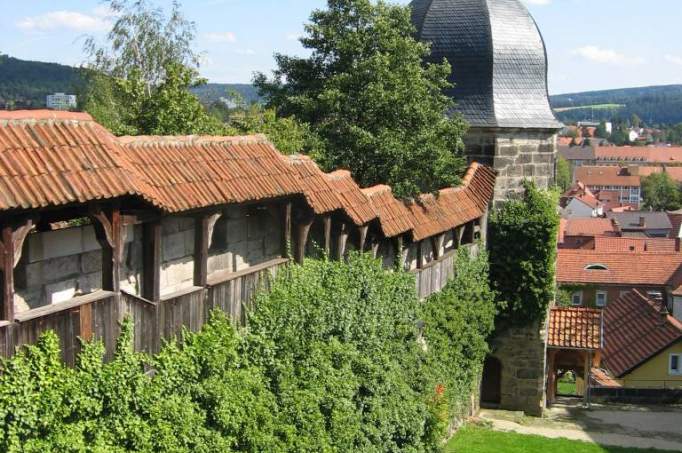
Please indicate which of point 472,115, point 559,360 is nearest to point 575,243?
point 559,360

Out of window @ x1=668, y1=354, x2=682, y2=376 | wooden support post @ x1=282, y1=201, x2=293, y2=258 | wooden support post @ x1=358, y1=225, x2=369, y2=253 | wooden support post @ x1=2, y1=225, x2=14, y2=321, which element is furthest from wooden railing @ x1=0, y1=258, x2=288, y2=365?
window @ x1=668, y1=354, x2=682, y2=376

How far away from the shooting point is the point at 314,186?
11797mm

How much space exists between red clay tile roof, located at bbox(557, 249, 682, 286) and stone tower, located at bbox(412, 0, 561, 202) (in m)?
33.9

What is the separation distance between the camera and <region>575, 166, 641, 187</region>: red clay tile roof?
132 metres

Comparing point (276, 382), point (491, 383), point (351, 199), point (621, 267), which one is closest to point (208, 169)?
point (276, 382)

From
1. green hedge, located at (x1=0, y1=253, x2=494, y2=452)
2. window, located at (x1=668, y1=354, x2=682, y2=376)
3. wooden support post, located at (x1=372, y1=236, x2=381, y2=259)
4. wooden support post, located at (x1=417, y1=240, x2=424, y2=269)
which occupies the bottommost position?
window, located at (x1=668, y1=354, x2=682, y2=376)

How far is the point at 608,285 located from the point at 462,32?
116 feet

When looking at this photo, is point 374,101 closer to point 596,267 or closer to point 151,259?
point 151,259

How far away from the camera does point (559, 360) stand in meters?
27.7

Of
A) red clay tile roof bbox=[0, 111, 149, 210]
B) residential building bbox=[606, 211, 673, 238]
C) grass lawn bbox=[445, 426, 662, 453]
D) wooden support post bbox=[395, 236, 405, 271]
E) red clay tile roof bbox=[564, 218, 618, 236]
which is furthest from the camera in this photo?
residential building bbox=[606, 211, 673, 238]

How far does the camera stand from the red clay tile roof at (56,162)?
281 inches

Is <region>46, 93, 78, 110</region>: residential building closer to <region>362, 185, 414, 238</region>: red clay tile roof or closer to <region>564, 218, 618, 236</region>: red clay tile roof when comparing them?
<region>362, 185, 414, 238</region>: red clay tile roof

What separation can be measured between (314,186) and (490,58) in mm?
9799

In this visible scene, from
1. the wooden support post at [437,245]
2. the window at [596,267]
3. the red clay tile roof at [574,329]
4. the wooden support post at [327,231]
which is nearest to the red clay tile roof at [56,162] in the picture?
the wooden support post at [327,231]
